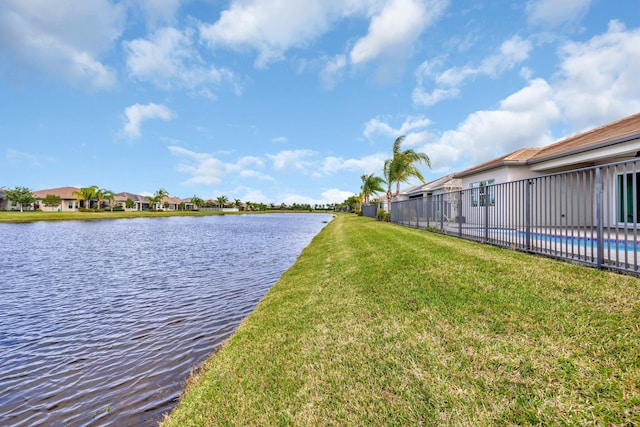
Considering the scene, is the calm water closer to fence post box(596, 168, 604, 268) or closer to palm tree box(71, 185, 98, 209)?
fence post box(596, 168, 604, 268)

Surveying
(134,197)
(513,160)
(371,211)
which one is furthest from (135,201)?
(513,160)

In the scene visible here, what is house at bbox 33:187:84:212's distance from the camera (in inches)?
2680

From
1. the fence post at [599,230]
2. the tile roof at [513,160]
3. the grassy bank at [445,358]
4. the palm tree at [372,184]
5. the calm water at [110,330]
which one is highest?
the palm tree at [372,184]

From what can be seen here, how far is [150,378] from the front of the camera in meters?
3.81

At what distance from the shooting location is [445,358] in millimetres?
2857

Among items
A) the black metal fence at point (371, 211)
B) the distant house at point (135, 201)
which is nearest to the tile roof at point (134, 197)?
the distant house at point (135, 201)

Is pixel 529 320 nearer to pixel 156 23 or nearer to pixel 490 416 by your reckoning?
pixel 490 416

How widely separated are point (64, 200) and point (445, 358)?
91420 mm

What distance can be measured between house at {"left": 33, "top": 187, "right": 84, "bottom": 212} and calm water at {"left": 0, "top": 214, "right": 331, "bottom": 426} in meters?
74.7

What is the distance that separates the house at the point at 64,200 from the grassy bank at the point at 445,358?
86169 millimetres

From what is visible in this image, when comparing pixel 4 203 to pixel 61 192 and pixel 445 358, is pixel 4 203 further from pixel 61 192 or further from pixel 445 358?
pixel 445 358

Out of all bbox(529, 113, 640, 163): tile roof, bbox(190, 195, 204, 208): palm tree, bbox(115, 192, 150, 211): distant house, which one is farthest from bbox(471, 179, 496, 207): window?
bbox(190, 195, 204, 208): palm tree

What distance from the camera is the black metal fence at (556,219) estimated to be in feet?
15.8

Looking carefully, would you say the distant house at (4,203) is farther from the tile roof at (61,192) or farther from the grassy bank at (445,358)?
the grassy bank at (445,358)
